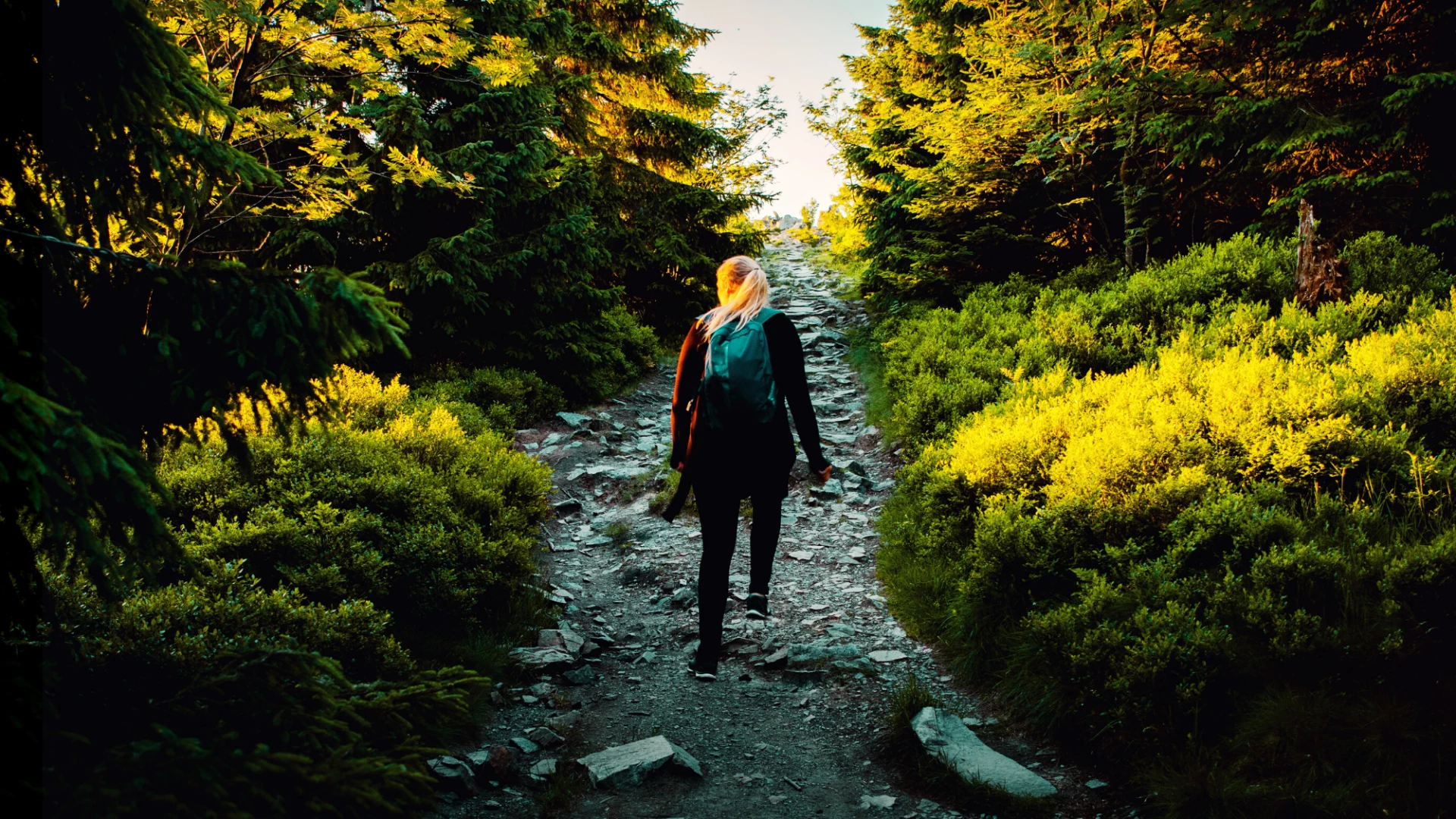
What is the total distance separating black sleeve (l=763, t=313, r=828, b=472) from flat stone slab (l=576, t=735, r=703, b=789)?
212 cm

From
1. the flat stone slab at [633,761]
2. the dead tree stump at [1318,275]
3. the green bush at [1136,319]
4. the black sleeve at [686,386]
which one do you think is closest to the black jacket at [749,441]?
the black sleeve at [686,386]

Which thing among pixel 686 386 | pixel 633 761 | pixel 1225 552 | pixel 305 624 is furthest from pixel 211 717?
pixel 1225 552

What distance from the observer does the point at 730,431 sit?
4645 millimetres

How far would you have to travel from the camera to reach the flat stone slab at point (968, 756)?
3465 mm

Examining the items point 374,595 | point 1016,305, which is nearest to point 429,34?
point 374,595

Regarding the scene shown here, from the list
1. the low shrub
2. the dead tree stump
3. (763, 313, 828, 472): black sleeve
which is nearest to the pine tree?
the low shrub

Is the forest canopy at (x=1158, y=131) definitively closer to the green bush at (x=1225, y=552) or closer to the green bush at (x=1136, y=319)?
the green bush at (x=1136, y=319)

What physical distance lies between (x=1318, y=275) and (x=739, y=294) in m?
6.31

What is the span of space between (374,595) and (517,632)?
108 centimetres

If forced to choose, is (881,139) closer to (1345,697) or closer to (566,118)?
(566,118)

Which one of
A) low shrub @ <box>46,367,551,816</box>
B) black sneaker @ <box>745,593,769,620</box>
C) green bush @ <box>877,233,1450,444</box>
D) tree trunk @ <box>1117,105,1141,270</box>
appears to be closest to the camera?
low shrub @ <box>46,367,551,816</box>

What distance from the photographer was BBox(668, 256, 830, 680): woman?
4668 mm

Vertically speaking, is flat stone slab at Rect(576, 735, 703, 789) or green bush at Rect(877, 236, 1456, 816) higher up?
green bush at Rect(877, 236, 1456, 816)

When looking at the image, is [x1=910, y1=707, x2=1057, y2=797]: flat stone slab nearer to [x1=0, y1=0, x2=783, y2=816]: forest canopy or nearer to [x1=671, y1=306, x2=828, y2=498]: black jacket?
[x1=671, y1=306, x2=828, y2=498]: black jacket
